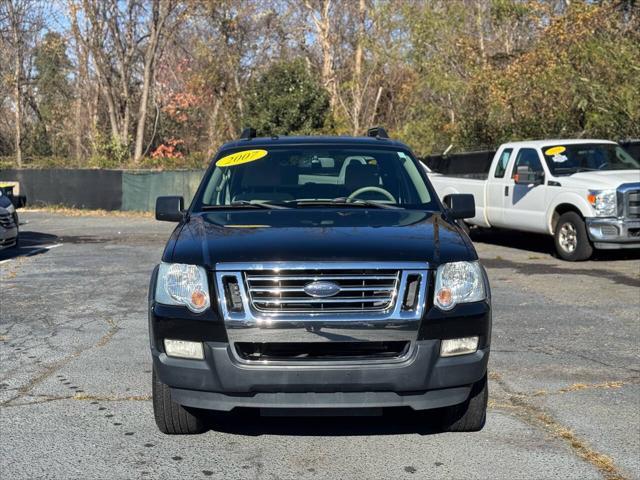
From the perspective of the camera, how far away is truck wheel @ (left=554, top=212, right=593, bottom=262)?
43.8ft

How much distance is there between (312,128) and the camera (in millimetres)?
32438

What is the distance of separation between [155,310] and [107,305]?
5.31 m

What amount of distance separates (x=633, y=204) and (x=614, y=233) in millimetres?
544

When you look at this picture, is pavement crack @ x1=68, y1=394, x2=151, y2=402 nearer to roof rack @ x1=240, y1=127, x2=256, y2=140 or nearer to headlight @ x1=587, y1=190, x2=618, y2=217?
roof rack @ x1=240, y1=127, x2=256, y2=140

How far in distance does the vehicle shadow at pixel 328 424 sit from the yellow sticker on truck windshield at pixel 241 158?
189 cm

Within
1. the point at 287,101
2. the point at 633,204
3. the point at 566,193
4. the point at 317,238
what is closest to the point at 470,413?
the point at 317,238

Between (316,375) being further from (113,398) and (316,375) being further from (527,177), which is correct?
(527,177)

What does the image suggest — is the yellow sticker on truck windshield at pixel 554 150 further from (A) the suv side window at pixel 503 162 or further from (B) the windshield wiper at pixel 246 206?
(B) the windshield wiper at pixel 246 206

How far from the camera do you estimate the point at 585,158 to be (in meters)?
14.5

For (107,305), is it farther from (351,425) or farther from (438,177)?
(438,177)

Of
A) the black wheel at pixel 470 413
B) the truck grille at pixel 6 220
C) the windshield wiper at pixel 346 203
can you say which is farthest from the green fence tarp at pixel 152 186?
the black wheel at pixel 470 413

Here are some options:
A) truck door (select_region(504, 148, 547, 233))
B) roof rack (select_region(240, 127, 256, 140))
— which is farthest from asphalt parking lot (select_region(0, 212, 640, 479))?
truck door (select_region(504, 148, 547, 233))

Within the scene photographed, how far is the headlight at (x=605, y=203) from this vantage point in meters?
13.1

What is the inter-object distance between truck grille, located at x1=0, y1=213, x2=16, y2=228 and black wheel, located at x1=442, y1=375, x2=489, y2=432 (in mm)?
10577
